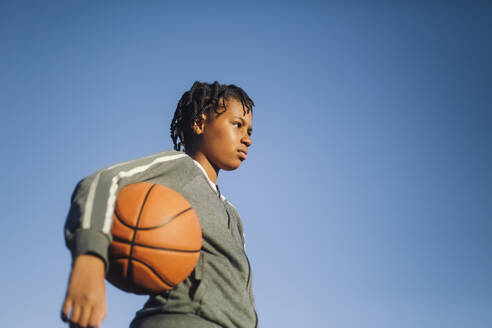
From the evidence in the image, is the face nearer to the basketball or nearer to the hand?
the basketball

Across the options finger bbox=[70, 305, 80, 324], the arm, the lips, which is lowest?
finger bbox=[70, 305, 80, 324]

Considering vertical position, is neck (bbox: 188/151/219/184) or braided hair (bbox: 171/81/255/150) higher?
braided hair (bbox: 171/81/255/150)

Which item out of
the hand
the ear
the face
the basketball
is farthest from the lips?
the hand

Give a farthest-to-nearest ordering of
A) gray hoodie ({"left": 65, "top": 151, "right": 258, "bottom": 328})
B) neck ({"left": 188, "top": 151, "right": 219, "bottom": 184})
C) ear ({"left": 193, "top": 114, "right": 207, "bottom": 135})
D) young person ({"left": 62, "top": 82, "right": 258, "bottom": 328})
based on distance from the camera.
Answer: ear ({"left": 193, "top": 114, "right": 207, "bottom": 135}), neck ({"left": 188, "top": 151, "right": 219, "bottom": 184}), gray hoodie ({"left": 65, "top": 151, "right": 258, "bottom": 328}), young person ({"left": 62, "top": 82, "right": 258, "bottom": 328})

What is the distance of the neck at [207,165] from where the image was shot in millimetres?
3627

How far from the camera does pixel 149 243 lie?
8.15 feet

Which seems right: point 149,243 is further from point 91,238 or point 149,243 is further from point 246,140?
point 246,140

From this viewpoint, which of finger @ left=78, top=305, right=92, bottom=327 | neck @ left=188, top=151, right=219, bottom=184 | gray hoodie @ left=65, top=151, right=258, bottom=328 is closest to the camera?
finger @ left=78, top=305, right=92, bottom=327

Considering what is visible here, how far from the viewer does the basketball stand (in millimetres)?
2453

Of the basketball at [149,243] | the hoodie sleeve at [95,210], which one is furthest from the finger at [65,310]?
the basketball at [149,243]

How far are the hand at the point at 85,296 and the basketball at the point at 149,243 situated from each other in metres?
0.46

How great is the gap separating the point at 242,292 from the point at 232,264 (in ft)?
0.63

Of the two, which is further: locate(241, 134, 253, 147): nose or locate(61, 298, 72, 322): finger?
locate(241, 134, 253, 147): nose

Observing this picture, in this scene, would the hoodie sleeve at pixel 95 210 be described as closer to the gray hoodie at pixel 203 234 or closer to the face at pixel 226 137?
the gray hoodie at pixel 203 234
